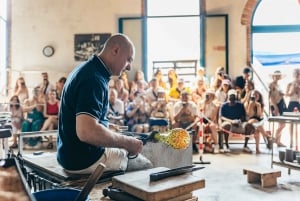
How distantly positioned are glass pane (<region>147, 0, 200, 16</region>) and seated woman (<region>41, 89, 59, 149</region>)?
290cm

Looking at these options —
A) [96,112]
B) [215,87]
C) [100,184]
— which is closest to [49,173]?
[100,184]

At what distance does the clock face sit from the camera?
841 cm

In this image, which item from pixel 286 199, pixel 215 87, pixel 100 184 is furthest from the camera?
pixel 215 87

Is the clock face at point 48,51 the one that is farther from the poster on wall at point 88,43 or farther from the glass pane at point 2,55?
the glass pane at point 2,55

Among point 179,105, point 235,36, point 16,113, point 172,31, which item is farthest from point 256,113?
point 16,113

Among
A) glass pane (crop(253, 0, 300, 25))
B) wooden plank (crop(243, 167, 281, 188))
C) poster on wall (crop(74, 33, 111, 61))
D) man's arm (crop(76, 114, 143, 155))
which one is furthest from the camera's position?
poster on wall (crop(74, 33, 111, 61))

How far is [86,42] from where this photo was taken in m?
8.35

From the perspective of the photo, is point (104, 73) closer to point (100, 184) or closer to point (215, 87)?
point (100, 184)

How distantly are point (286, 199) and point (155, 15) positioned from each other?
222 inches

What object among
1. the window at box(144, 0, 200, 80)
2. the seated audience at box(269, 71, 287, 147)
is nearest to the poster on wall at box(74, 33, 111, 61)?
the window at box(144, 0, 200, 80)

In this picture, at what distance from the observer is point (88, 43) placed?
8.34 meters

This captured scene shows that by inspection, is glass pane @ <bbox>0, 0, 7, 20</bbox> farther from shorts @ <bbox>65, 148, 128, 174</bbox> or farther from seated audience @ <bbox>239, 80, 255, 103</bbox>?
shorts @ <bbox>65, 148, 128, 174</bbox>

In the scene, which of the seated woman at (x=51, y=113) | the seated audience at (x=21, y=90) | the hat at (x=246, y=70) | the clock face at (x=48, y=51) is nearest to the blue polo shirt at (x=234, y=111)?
the hat at (x=246, y=70)

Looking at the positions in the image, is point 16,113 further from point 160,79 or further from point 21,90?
point 160,79
